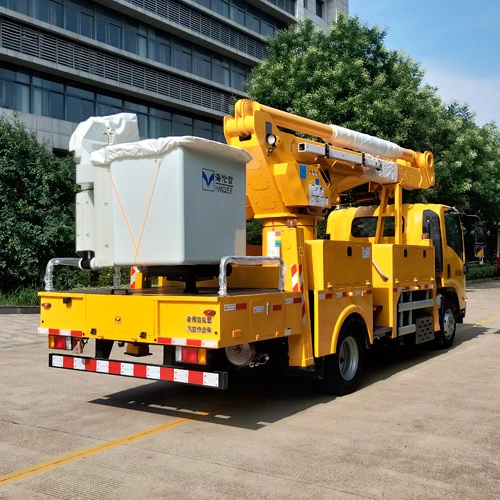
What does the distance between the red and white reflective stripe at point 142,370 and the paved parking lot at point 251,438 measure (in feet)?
1.61

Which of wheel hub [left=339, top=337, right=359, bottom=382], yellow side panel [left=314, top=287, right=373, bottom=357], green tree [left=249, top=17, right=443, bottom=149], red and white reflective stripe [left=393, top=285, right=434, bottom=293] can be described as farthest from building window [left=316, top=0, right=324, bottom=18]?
wheel hub [left=339, top=337, right=359, bottom=382]

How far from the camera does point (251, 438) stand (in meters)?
5.52

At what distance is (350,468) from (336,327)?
90.5 inches

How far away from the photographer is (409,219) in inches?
403

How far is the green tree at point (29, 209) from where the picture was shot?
17.3 meters

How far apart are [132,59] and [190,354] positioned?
90.4 ft

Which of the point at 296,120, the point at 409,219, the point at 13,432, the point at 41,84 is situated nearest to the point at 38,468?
the point at 13,432

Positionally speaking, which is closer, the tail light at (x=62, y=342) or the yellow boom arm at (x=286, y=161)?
the tail light at (x=62, y=342)

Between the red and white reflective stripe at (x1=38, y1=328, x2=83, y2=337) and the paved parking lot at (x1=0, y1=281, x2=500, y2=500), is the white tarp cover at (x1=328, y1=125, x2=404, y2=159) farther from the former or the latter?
the red and white reflective stripe at (x1=38, y1=328, x2=83, y2=337)

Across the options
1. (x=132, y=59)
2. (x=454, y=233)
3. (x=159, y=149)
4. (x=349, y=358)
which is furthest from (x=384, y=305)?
(x=132, y=59)

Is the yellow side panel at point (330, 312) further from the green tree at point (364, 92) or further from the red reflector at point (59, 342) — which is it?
the green tree at point (364, 92)

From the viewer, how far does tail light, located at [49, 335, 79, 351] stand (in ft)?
21.5

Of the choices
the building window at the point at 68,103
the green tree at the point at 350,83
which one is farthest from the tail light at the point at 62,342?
the building window at the point at 68,103

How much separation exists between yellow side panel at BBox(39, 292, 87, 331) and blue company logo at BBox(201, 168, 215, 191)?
1737mm
